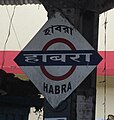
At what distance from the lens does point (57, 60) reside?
387 centimetres

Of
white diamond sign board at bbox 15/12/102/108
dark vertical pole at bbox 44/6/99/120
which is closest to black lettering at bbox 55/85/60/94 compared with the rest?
white diamond sign board at bbox 15/12/102/108

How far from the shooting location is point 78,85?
3.85 m

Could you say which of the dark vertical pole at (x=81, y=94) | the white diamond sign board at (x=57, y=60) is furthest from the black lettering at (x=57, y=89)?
the dark vertical pole at (x=81, y=94)

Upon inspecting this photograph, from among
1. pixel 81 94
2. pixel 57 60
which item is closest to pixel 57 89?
pixel 57 60

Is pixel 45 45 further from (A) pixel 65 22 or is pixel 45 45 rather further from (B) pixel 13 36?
(B) pixel 13 36

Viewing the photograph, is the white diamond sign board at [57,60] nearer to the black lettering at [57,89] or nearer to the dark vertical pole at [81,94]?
the black lettering at [57,89]

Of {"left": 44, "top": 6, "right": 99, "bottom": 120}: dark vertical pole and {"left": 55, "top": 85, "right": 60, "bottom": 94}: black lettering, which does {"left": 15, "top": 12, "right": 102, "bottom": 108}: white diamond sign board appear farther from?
{"left": 44, "top": 6, "right": 99, "bottom": 120}: dark vertical pole

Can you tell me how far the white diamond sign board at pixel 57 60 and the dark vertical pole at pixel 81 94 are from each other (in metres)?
0.18

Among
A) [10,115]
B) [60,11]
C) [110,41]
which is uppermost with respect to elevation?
[110,41]

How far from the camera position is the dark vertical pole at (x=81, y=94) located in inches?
159

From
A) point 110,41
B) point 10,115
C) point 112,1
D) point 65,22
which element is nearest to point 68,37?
point 65,22

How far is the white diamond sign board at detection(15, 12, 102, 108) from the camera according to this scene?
381 cm

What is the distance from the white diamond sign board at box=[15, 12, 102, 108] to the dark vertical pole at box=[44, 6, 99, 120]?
0.18 m

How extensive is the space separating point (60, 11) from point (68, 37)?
323mm
